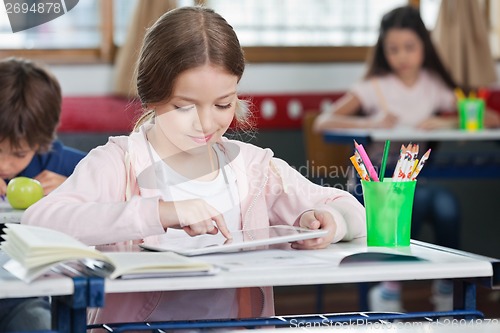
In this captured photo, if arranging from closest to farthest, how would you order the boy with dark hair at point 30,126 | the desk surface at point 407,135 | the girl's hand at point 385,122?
1. the boy with dark hair at point 30,126
2. the desk surface at point 407,135
3. the girl's hand at point 385,122

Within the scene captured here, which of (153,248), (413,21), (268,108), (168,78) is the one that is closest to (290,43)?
(268,108)

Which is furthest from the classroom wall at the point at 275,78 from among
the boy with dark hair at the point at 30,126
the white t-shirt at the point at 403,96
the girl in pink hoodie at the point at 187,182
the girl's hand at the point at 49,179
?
the girl in pink hoodie at the point at 187,182

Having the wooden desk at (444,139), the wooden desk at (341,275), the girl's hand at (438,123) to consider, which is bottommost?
the wooden desk at (444,139)

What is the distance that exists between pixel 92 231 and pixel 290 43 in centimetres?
327

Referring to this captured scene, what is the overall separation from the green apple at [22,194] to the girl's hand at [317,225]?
2.20ft

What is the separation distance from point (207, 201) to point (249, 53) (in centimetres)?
282

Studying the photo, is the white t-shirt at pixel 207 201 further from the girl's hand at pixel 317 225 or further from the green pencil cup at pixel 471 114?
the green pencil cup at pixel 471 114

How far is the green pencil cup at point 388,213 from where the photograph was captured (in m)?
Result: 1.44

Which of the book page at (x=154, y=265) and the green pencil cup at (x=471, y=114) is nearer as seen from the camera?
the book page at (x=154, y=265)

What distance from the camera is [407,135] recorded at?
11.2ft

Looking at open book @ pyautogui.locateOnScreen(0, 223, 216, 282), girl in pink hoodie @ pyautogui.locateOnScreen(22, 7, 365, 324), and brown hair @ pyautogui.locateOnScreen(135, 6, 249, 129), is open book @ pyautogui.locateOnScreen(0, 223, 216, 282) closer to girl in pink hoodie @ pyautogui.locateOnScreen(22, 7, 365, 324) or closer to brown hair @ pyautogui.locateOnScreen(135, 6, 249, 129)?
girl in pink hoodie @ pyautogui.locateOnScreen(22, 7, 365, 324)

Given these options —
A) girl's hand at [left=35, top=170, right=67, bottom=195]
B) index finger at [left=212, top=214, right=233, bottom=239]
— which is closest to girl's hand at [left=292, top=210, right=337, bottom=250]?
index finger at [left=212, top=214, right=233, bottom=239]

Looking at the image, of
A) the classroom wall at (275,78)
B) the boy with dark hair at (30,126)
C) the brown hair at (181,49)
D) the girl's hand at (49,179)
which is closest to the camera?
the brown hair at (181,49)

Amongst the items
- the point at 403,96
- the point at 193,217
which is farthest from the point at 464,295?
the point at 403,96
